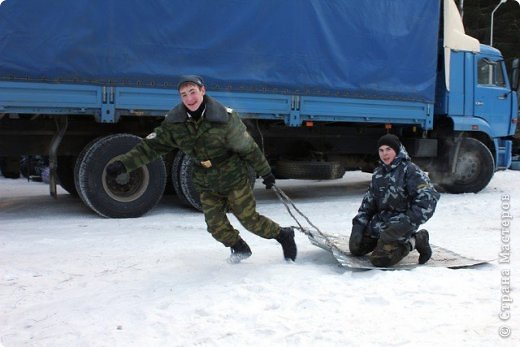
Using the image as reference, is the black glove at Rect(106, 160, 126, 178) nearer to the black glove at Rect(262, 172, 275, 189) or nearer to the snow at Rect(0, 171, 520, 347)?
the snow at Rect(0, 171, 520, 347)

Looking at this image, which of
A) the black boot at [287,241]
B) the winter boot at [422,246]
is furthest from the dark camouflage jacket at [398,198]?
the black boot at [287,241]

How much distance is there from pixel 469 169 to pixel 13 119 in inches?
Result: 280

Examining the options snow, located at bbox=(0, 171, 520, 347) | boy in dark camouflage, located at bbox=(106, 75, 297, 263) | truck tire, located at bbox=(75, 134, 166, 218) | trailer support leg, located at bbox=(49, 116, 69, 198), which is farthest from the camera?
trailer support leg, located at bbox=(49, 116, 69, 198)

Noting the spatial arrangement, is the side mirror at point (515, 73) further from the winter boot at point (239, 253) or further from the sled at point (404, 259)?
the winter boot at point (239, 253)

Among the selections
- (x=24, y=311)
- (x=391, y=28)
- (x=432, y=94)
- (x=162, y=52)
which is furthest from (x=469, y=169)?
(x=24, y=311)

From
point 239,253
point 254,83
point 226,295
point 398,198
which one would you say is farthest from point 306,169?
point 226,295

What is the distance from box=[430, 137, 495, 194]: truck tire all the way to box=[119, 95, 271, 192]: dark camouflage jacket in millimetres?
6176

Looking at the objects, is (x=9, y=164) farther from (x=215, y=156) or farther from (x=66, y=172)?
(x=215, y=156)

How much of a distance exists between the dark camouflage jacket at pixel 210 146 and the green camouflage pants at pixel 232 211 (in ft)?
0.23

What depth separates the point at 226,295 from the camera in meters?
3.12

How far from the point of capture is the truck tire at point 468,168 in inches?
359

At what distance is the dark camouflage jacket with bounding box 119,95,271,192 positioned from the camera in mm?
3619

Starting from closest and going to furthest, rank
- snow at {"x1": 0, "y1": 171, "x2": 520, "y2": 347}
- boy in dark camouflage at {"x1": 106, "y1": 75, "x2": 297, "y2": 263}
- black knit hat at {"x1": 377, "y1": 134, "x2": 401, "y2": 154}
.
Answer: snow at {"x1": 0, "y1": 171, "x2": 520, "y2": 347} → boy in dark camouflage at {"x1": 106, "y1": 75, "x2": 297, "y2": 263} → black knit hat at {"x1": 377, "y1": 134, "x2": 401, "y2": 154}

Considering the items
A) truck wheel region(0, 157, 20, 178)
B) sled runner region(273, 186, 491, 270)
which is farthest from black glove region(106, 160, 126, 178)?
truck wheel region(0, 157, 20, 178)
